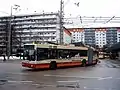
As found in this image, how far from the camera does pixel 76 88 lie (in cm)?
1399

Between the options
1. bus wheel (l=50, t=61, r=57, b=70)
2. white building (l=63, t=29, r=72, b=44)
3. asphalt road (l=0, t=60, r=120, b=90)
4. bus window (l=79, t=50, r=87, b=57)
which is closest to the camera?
asphalt road (l=0, t=60, r=120, b=90)

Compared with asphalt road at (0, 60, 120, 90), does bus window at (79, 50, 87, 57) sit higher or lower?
higher

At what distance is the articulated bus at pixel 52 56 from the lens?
84.6ft

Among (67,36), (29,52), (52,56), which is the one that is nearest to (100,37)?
(67,36)

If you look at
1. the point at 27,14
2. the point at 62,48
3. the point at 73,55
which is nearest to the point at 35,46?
the point at 62,48

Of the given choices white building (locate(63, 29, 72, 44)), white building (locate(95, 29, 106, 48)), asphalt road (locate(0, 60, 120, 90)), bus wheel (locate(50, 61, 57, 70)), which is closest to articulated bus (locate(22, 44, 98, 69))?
bus wheel (locate(50, 61, 57, 70))

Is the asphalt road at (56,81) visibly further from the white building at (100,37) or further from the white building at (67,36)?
the white building at (100,37)

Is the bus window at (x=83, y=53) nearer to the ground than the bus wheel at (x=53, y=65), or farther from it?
farther from it

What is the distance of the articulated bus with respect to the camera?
25.8 m

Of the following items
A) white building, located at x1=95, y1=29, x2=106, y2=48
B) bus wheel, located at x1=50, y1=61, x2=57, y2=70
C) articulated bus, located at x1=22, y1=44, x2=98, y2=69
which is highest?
white building, located at x1=95, y1=29, x2=106, y2=48

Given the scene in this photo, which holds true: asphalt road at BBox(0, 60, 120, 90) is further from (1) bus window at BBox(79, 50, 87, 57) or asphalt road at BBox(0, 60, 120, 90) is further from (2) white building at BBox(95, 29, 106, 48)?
(2) white building at BBox(95, 29, 106, 48)

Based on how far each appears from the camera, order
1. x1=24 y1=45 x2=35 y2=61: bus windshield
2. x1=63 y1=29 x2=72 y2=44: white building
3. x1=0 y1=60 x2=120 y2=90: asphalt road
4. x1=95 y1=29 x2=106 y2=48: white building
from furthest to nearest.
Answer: x1=95 y1=29 x2=106 y2=48: white building
x1=63 y1=29 x2=72 y2=44: white building
x1=24 y1=45 x2=35 y2=61: bus windshield
x1=0 y1=60 x2=120 y2=90: asphalt road

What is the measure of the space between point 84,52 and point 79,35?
93186mm

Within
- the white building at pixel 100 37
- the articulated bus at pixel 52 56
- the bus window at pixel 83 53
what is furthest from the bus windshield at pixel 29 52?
the white building at pixel 100 37
